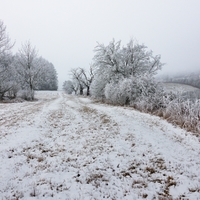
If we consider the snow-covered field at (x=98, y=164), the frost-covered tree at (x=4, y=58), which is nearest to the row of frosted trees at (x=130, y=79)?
the snow-covered field at (x=98, y=164)

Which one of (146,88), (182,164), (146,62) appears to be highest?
(146,62)

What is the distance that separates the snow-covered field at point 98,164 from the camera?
10.7 ft

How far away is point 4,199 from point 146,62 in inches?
948

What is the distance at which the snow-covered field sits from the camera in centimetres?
327

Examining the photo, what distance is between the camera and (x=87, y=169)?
419 cm

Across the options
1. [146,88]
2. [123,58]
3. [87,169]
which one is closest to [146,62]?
[123,58]

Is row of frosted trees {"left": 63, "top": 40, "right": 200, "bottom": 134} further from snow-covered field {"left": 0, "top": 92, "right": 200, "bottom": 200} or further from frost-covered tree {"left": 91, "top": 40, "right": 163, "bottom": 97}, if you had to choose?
snow-covered field {"left": 0, "top": 92, "right": 200, "bottom": 200}

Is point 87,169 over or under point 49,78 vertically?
under

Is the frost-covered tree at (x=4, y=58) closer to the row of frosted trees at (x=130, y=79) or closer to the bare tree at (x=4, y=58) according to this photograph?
the bare tree at (x=4, y=58)

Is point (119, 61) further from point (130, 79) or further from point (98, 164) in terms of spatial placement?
point (98, 164)

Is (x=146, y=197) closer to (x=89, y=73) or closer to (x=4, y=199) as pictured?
(x=4, y=199)

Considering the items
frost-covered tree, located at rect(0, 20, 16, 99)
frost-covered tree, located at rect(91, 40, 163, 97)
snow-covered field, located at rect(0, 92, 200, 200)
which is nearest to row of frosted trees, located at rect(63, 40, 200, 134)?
frost-covered tree, located at rect(91, 40, 163, 97)

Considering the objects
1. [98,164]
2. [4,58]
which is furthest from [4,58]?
[98,164]

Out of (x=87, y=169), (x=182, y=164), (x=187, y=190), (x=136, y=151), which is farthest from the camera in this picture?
(x=136, y=151)
